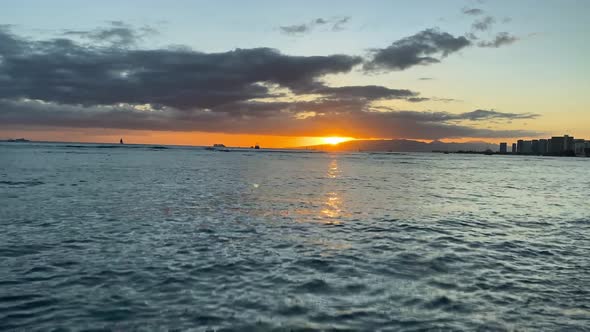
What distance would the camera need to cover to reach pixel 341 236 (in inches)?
789

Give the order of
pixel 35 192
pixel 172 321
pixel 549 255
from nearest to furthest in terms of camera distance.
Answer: pixel 172 321 < pixel 549 255 < pixel 35 192

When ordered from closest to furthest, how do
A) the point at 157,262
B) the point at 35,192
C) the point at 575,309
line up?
the point at 575,309 → the point at 157,262 → the point at 35,192

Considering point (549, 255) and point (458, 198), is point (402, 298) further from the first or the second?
point (458, 198)

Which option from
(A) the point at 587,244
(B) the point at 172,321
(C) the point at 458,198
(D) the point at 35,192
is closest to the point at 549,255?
(A) the point at 587,244

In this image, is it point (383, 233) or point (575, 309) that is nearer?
point (575, 309)

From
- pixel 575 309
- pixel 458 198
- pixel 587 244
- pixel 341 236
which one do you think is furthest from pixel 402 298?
pixel 458 198

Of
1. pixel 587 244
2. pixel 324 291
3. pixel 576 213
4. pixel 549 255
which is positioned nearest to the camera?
pixel 324 291

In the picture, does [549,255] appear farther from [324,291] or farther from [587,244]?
[324,291]

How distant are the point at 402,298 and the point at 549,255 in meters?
9.51

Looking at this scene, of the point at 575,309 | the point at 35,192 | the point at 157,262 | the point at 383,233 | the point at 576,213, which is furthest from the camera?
the point at 35,192

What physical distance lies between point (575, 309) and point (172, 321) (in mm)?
10671

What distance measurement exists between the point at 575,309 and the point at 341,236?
414 inches

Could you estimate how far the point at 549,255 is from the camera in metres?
17.1

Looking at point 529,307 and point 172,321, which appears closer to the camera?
point 172,321
